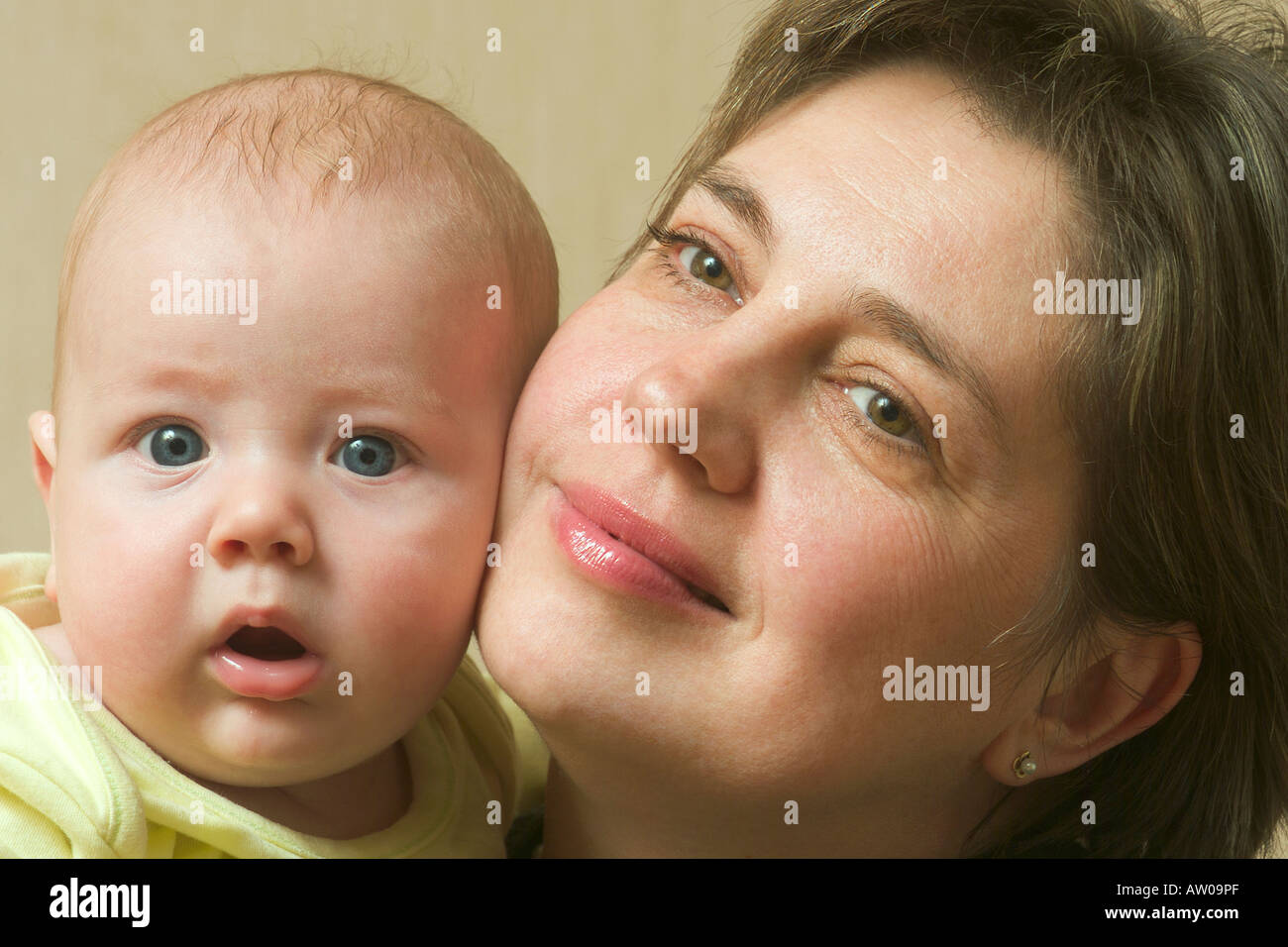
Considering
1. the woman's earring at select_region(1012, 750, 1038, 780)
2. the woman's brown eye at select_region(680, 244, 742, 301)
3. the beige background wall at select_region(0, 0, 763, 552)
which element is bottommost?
the woman's earring at select_region(1012, 750, 1038, 780)

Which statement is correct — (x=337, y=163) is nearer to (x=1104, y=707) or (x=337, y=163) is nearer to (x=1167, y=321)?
(x=1167, y=321)

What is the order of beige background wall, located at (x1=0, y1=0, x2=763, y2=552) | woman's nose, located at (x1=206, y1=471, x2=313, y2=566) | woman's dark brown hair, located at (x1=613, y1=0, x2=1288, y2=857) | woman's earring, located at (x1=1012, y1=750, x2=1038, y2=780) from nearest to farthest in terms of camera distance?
woman's nose, located at (x1=206, y1=471, x2=313, y2=566) < woman's dark brown hair, located at (x1=613, y1=0, x2=1288, y2=857) < woman's earring, located at (x1=1012, y1=750, x2=1038, y2=780) < beige background wall, located at (x1=0, y1=0, x2=763, y2=552)

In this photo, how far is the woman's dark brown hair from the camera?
1129 millimetres

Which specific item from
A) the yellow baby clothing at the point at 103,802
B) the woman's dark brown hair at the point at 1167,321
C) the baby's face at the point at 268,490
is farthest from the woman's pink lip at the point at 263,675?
the woman's dark brown hair at the point at 1167,321

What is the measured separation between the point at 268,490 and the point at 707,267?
437 mm

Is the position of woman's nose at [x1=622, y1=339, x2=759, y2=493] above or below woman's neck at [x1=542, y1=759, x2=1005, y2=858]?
above

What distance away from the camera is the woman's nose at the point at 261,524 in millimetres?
1019

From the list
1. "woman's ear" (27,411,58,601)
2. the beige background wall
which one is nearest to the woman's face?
"woman's ear" (27,411,58,601)

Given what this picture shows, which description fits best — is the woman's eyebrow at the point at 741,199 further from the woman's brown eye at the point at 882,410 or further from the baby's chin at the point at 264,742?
the baby's chin at the point at 264,742

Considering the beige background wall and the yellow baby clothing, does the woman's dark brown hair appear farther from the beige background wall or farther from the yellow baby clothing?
the beige background wall

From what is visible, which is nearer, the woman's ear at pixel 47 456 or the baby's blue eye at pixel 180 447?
the baby's blue eye at pixel 180 447

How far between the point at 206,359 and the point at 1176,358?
2.61ft

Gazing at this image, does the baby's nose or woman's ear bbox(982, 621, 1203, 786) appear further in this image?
woman's ear bbox(982, 621, 1203, 786)

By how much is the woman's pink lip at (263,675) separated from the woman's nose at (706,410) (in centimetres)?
33
